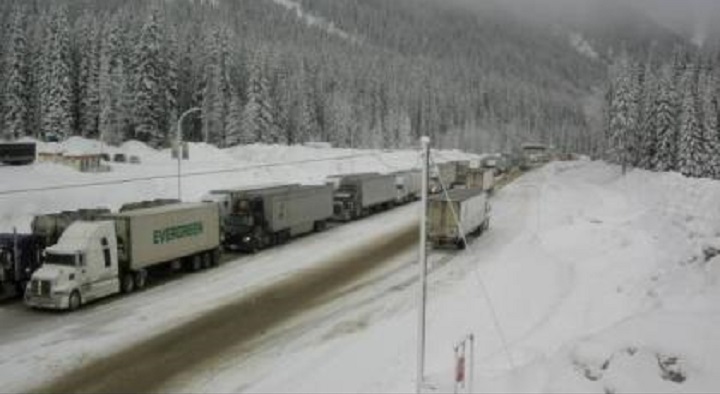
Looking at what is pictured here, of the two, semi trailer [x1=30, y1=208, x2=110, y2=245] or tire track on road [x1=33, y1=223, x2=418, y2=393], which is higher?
semi trailer [x1=30, y1=208, x2=110, y2=245]

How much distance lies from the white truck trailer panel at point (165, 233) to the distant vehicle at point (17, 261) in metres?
3.44

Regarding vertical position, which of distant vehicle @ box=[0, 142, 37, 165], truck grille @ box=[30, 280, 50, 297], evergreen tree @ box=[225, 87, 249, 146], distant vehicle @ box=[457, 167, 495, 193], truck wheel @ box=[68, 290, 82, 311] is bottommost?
truck wheel @ box=[68, 290, 82, 311]

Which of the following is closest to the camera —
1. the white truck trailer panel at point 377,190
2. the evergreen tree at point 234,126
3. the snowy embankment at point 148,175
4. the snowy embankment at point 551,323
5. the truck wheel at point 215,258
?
the snowy embankment at point 551,323

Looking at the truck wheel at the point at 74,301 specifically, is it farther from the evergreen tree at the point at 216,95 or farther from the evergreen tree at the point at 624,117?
the evergreen tree at the point at 624,117

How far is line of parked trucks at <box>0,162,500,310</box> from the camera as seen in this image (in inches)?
1144

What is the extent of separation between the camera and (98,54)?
108625 millimetres

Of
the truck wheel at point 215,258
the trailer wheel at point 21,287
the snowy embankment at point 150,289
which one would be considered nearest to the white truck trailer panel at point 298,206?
the snowy embankment at point 150,289

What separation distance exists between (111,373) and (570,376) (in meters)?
12.4

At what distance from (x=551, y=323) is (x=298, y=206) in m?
23.8

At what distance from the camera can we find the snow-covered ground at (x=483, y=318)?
15.1m

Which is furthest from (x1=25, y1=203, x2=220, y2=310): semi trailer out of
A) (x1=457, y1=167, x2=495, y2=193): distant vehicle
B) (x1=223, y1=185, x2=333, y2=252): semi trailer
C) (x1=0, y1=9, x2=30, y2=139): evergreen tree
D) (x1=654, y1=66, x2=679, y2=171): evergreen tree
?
(x1=654, y1=66, x2=679, y2=171): evergreen tree

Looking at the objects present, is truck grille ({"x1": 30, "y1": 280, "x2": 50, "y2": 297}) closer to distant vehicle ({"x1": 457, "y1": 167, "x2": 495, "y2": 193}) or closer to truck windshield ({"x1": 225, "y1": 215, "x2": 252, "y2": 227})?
truck windshield ({"x1": 225, "y1": 215, "x2": 252, "y2": 227})

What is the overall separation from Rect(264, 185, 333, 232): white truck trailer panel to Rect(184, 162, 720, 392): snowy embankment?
398 inches

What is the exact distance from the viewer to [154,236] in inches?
1310
